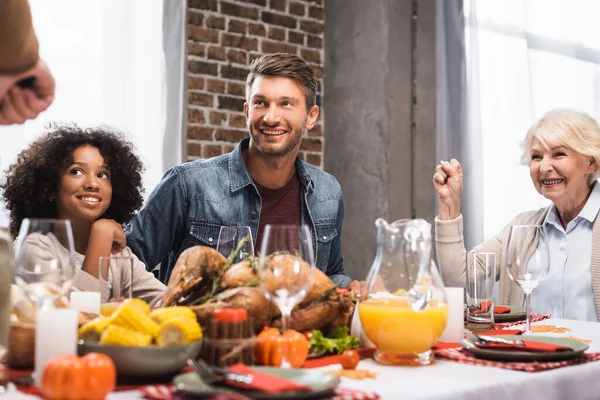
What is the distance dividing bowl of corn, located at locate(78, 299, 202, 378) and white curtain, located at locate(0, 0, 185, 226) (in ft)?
7.15

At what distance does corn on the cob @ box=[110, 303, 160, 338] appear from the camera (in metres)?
1.01

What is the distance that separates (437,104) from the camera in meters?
3.89

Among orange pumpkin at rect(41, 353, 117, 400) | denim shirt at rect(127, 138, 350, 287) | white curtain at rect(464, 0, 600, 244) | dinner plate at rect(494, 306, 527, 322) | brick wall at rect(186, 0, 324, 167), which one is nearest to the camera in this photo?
orange pumpkin at rect(41, 353, 117, 400)

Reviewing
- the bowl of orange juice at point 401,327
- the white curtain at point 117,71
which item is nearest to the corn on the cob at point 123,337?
the bowl of orange juice at point 401,327

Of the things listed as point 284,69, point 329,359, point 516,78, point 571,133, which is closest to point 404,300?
point 329,359

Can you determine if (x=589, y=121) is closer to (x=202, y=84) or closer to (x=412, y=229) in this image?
(x=412, y=229)

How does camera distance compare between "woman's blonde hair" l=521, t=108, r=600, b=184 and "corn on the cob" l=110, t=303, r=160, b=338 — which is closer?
"corn on the cob" l=110, t=303, r=160, b=338

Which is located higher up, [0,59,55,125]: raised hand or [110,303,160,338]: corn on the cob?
[0,59,55,125]: raised hand

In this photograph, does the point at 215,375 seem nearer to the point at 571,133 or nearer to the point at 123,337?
the point at 123,337

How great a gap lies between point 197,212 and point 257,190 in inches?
9.1

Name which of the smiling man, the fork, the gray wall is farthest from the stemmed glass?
the gray wall

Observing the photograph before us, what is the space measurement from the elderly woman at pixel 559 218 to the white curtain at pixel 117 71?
1.68 m

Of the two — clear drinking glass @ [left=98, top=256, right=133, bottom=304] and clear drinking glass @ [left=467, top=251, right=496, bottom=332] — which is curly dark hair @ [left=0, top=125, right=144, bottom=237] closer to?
clear drinking glass @ [left=98, top=256, right=133, bottom=304]

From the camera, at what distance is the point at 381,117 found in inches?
147
